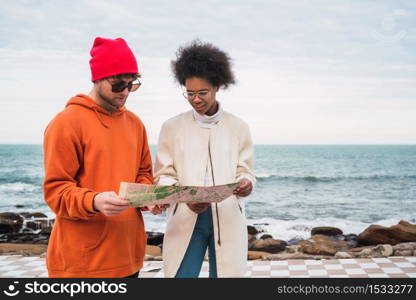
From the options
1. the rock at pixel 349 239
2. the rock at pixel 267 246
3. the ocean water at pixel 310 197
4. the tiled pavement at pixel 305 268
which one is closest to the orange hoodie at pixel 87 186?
the tiled pavement at pixel 305 268

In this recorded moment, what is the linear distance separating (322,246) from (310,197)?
36.2 ft

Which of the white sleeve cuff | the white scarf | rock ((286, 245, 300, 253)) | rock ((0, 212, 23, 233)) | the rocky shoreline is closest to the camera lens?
the white sleeve cuff

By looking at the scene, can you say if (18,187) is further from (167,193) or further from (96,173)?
(167,193)

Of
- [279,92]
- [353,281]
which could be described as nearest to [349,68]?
[279,92]

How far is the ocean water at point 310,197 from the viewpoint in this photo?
464 inches

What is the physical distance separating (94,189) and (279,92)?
25.1m

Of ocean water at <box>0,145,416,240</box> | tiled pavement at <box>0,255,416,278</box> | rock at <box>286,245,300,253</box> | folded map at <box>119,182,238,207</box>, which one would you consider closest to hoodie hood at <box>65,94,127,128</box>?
folded map at <box>119,182,238,207</box>

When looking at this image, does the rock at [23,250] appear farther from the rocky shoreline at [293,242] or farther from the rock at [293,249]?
the rock at [293,249]

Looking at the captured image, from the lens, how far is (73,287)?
6.22ft

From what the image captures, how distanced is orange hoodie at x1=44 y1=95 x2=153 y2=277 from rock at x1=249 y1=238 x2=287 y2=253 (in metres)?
5.40

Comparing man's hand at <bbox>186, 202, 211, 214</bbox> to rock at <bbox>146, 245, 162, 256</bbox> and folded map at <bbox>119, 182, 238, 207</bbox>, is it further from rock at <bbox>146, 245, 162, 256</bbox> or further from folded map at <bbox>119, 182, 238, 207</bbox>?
rock at <bbox>146, 245, 162, 256</bbox>

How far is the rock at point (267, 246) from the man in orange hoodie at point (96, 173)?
17.6 ft

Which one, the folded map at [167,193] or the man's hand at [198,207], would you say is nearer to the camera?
the folded map at [167,193]

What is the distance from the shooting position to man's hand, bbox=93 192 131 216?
1.62m
